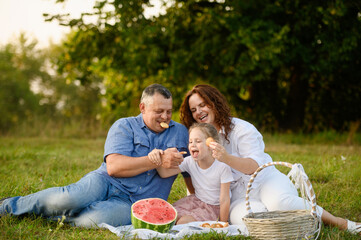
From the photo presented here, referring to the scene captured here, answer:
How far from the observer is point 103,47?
1338 centimetres

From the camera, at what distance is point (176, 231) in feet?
12.2

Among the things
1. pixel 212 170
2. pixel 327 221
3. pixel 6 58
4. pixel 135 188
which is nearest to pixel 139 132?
pixel 135 188

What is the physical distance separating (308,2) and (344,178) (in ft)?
24.4

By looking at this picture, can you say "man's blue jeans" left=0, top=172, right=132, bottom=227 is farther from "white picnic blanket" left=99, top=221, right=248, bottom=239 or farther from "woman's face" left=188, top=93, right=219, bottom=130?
"woman's face" left=188, top=93, right=219, bottom=130

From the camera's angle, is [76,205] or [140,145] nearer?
[76,205]

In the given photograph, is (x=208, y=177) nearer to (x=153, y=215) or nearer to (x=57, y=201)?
(x=153, y=215)

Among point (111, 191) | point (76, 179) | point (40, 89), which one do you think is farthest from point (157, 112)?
point (40, 89)

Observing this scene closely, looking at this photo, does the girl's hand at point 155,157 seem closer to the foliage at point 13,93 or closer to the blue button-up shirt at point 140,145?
the blue button-up shirt at point 140,145

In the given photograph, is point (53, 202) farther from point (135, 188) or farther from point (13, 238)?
point (135, 188)

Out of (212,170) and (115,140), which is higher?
(115,140)

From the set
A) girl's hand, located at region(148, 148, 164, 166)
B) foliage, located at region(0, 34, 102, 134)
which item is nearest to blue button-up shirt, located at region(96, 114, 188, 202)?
girl's hand, located at region(148, 148, 164, 166)

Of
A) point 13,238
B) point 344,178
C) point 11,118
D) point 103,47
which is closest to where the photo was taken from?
point 13,238

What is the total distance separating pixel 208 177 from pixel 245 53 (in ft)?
26.4

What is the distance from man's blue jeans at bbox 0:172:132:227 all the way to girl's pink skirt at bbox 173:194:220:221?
566 mm
